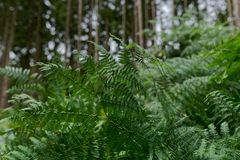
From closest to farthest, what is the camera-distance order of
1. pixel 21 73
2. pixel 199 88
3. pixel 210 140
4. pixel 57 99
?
pixel 210 140 < pixel 57 99 < pixel 21 73 < pixel 199 88

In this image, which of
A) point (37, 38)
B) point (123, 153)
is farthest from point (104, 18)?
point (123, 153)

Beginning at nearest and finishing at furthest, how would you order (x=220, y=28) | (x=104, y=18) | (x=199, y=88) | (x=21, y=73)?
(x=21, y=73) < (x=199, y=88) < (x=220, y=28) < (x=104, y=18)

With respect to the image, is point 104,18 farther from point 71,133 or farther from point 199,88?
point 71,133

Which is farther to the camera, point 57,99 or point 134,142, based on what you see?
point 57,99

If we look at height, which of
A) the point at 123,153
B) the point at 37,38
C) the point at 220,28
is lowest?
the point at 123,153

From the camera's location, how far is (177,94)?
129 inches

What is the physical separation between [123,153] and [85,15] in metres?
11.5

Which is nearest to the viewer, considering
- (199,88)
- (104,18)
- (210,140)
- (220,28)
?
(210,140)

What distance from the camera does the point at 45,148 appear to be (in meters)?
2.14

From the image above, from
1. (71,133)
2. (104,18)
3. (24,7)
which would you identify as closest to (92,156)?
(71,133)

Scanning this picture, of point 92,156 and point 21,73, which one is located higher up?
point 21,73

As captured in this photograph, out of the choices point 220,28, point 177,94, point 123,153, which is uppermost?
point 220,28

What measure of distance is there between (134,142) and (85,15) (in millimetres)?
11638

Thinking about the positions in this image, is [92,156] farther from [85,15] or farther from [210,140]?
[85,15]
